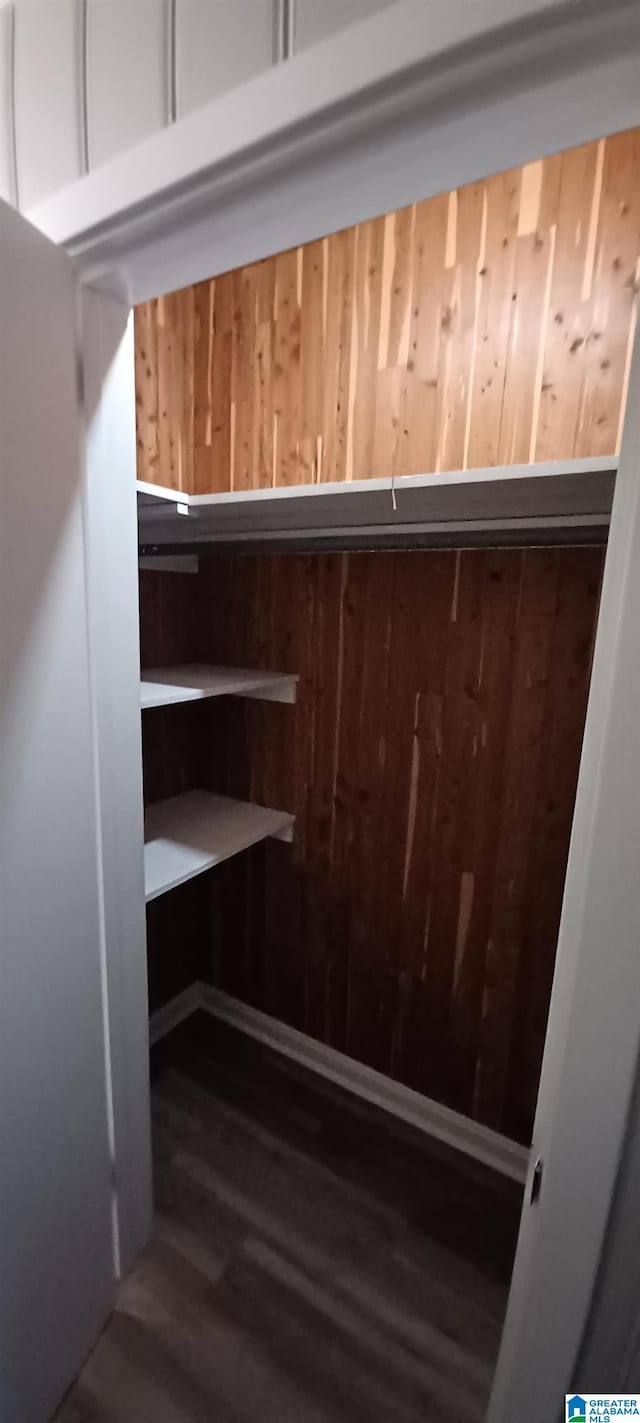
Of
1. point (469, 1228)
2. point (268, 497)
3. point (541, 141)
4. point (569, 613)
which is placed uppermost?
point (541, 141)

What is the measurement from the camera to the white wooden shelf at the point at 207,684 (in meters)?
1.30

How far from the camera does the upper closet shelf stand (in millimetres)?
1018

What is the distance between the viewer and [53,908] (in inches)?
36.6

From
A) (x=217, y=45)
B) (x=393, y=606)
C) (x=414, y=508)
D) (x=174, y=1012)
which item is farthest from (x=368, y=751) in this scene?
(x=217, y=45)

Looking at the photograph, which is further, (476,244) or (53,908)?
(476,244)

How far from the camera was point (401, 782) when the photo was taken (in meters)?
1.64

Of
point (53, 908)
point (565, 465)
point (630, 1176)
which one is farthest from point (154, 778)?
point (630, 1176)

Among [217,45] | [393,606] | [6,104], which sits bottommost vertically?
[393,606]

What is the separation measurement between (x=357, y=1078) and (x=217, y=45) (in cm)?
232

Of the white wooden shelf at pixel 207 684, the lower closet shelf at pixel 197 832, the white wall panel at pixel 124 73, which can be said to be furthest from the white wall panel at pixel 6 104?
the lower closet shelf at pixel 197 832

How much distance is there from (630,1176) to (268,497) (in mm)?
1224

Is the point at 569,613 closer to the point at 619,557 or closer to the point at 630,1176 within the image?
the point at 619,557

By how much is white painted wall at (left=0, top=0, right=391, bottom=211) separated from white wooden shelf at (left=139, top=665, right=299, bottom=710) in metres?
0.84

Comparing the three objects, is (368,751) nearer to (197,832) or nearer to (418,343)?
(197,832)
